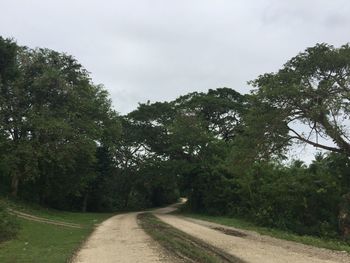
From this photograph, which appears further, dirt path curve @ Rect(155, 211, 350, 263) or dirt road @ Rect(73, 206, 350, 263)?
dirt path curve @ Rect(155, 211, 350, 263)

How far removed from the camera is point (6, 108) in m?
39.3

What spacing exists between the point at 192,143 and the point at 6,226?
30.2 metres

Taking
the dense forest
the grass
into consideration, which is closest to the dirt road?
the grass

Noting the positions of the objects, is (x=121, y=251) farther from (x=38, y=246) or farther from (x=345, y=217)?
(x=345, y=217)

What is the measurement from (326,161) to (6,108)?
2556 cm

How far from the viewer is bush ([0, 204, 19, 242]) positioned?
21.0m

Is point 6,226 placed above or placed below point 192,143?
below

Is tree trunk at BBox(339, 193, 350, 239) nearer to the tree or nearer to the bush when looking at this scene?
the tree

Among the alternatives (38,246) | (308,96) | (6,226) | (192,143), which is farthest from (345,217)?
(192,143)

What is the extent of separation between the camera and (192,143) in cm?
5034

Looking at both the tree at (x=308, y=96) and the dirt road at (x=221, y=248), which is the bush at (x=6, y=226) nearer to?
the dirt road at (x=221, y=248)

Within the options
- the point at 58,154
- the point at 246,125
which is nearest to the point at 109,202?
the point at 58,154

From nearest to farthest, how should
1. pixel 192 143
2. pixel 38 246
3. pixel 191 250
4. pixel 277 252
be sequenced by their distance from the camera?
pixel 191 250 < pixel 277 252 < pixel 38 246 < pixel 192 143

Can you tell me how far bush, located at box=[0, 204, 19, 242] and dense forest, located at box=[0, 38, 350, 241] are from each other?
12946 millimetres
